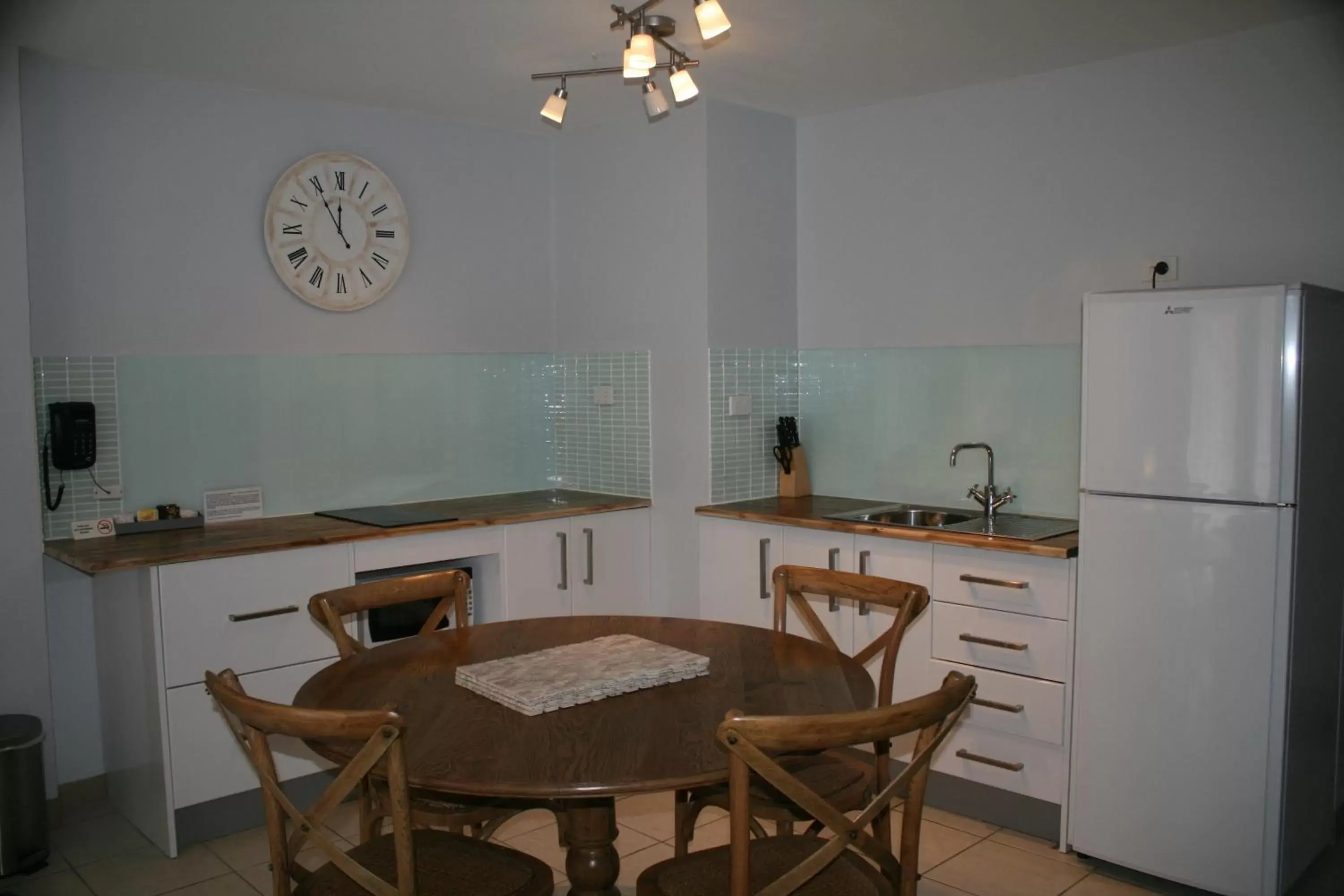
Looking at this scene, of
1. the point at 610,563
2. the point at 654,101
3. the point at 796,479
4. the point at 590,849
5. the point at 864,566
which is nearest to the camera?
the point at 590,849

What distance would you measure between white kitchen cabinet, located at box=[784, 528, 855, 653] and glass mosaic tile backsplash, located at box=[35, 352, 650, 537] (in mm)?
801

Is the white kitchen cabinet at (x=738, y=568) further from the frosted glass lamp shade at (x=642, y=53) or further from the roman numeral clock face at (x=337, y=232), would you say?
the frosted glass lamp shade at (x=642, y=53)

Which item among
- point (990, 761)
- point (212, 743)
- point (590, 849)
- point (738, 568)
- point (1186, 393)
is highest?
point (1186, 393)

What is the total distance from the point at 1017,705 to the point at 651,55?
2.15 meters

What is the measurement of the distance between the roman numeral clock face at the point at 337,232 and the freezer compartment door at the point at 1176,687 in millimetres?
2714

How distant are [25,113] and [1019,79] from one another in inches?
130

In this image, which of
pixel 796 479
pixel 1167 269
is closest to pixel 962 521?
pixel 796 479

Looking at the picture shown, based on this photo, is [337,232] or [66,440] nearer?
[66,440]

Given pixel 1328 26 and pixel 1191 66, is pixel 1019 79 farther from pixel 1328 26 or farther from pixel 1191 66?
pixel 1328 26

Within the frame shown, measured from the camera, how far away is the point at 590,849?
2096 millimetres

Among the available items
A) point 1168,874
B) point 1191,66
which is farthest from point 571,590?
point 1191,66

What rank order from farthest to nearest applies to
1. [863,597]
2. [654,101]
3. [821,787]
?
1. [654,101]
2. [863,597]
3. [821,787]

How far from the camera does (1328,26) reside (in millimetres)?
3094

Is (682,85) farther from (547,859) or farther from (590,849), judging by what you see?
(547,859)
